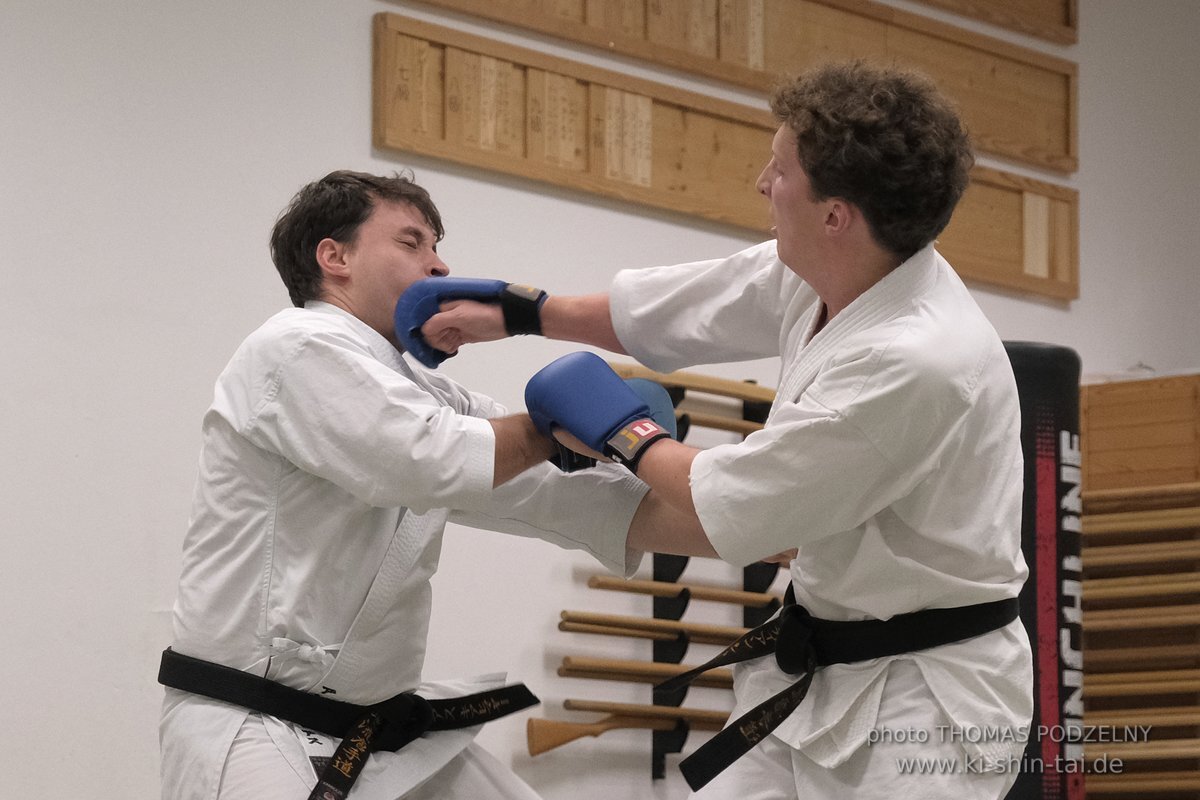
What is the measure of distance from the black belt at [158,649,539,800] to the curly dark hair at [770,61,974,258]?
1.18 m

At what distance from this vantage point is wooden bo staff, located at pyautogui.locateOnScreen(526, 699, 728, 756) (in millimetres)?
4391

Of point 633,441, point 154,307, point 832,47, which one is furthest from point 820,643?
point 832,47

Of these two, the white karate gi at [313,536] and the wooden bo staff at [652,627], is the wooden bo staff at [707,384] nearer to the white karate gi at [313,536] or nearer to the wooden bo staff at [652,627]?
the wooden bo staff at [652,627]

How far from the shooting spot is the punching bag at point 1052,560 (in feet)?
12.8

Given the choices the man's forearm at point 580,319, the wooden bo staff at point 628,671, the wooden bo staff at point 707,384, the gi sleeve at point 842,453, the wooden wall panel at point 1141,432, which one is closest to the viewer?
the gi sleeve at point 842,453

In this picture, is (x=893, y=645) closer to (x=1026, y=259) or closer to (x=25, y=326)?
(x=25, y=326)

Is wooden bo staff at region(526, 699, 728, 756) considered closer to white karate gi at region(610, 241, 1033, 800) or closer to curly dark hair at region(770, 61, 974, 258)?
white karate gi at region(610, 241, 1033, 800)

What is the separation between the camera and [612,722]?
456 cm

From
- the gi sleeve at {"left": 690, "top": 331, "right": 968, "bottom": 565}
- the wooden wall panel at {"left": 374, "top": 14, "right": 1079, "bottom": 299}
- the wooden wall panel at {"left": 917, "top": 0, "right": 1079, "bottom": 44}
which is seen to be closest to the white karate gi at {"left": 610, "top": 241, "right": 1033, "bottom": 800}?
the gi sleeve at {"left": 690, "top": 331, "right": 968, "bottom": 565}

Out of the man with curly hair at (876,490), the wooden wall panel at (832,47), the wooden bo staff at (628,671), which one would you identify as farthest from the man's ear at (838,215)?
the wooden wall panel at (832,47)

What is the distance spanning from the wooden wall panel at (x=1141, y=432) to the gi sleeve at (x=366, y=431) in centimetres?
357

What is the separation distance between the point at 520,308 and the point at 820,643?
2.98 feet

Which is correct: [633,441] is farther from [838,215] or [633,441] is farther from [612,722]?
[612,722]

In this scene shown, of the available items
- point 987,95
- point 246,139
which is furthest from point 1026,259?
point 246,139
